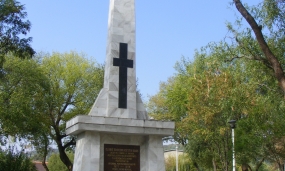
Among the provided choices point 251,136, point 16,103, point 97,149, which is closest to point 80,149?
point 97,149

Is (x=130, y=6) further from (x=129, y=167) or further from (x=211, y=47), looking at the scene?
(x=129, y=167)

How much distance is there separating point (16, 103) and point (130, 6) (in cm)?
1263

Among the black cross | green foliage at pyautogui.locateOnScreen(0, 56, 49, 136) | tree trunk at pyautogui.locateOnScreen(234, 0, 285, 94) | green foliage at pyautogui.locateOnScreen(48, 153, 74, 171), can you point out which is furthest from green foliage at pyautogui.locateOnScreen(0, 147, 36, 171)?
green foliage at pyautogui.locateOnScreen(48, 153, 74, 171)

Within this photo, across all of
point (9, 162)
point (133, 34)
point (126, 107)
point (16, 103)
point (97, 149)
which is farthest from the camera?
point (16, 103)

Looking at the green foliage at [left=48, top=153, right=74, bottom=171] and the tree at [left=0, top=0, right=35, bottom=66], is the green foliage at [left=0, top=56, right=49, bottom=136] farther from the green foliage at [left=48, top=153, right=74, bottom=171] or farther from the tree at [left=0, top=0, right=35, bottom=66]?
the green foliage at [left=48, top=153, right=74, bottom=171]

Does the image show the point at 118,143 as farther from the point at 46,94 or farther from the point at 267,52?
the point at 46,94

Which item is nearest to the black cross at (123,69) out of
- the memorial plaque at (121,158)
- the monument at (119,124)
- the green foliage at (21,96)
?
the monument at (119,124)

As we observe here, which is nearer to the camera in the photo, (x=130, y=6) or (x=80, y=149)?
(x=80, y=149)

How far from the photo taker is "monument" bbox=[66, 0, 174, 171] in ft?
46.4

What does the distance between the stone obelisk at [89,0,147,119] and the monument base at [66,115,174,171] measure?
85 cm

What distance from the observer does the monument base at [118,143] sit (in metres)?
14.0

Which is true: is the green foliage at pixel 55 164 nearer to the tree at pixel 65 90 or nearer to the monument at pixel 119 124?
the tree at pixel 65 90

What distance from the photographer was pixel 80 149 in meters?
14.5

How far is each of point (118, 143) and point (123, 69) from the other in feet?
9.55
